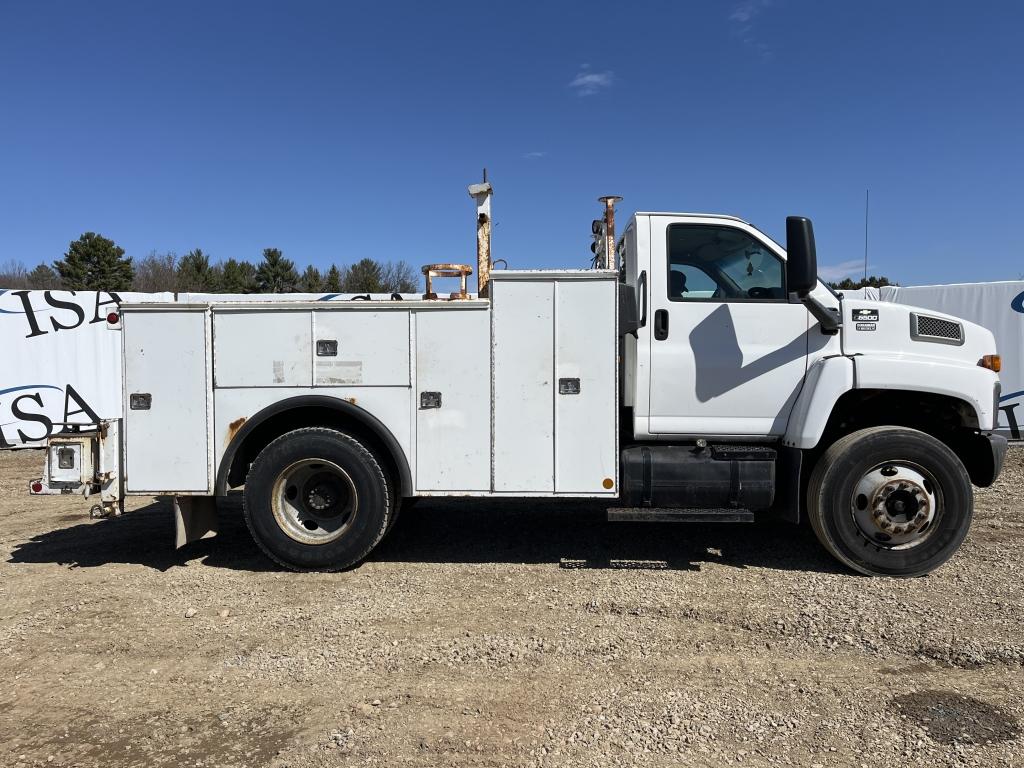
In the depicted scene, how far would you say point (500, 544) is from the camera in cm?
573

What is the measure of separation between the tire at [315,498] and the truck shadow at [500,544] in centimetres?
46

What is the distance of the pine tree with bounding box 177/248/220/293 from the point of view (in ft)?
133

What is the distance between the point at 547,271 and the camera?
4.74 m

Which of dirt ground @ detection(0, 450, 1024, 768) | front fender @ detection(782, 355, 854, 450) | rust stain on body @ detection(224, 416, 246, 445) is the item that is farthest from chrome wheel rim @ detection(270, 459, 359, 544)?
front fender @ detection(782, 355, 854, 450)

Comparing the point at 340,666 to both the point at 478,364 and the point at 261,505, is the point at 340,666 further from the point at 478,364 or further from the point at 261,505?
the point at 478,364

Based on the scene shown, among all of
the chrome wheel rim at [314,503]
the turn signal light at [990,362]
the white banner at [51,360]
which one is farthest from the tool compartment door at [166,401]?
the white banner at [51,360]

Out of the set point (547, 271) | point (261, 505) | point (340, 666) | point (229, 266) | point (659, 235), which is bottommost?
point (340, 666)

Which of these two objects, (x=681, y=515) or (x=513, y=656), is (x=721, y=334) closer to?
(x=681, y=515)

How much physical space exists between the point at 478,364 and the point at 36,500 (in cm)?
642

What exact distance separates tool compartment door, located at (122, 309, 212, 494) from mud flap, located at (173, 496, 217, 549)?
0.16 meters

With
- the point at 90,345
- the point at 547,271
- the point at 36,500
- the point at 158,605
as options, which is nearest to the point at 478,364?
the point at 547,271

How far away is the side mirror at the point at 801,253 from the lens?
4.39 m

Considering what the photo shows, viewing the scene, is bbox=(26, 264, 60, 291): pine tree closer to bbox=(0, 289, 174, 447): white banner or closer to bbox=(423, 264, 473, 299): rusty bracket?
bbox=(0, 289, 174, 447): white banner

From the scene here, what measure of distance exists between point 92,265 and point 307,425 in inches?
1478
